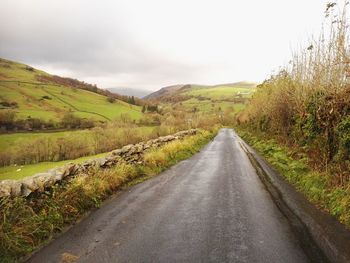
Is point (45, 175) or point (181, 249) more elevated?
point (45, 175)

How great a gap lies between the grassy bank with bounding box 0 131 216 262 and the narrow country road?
43 cm

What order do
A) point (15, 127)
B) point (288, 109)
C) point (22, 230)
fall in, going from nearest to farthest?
point (22, 230) → point (288, 109) → point (15, 127)

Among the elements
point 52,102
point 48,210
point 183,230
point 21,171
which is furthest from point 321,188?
point 52,102

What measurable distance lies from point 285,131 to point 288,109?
6.01 ft

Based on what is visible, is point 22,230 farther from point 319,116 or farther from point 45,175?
point 319,116

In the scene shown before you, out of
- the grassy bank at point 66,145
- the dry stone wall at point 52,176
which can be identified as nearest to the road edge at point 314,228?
Answer: the dry stone wall at point 52,176

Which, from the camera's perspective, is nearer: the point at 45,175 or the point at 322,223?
the point at 322,223

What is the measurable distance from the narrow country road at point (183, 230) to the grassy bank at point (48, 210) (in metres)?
0.43

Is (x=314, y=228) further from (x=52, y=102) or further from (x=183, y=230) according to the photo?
(x=52, y=102)

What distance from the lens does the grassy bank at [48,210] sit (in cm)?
705

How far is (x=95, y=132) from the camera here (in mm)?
72750

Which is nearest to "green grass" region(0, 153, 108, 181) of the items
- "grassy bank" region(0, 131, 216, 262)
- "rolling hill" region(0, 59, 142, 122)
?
"grassy bank" region(0, 131, 216, 262)

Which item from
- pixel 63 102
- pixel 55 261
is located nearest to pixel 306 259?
pixel 55 261

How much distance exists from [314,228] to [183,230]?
10.7 feet
